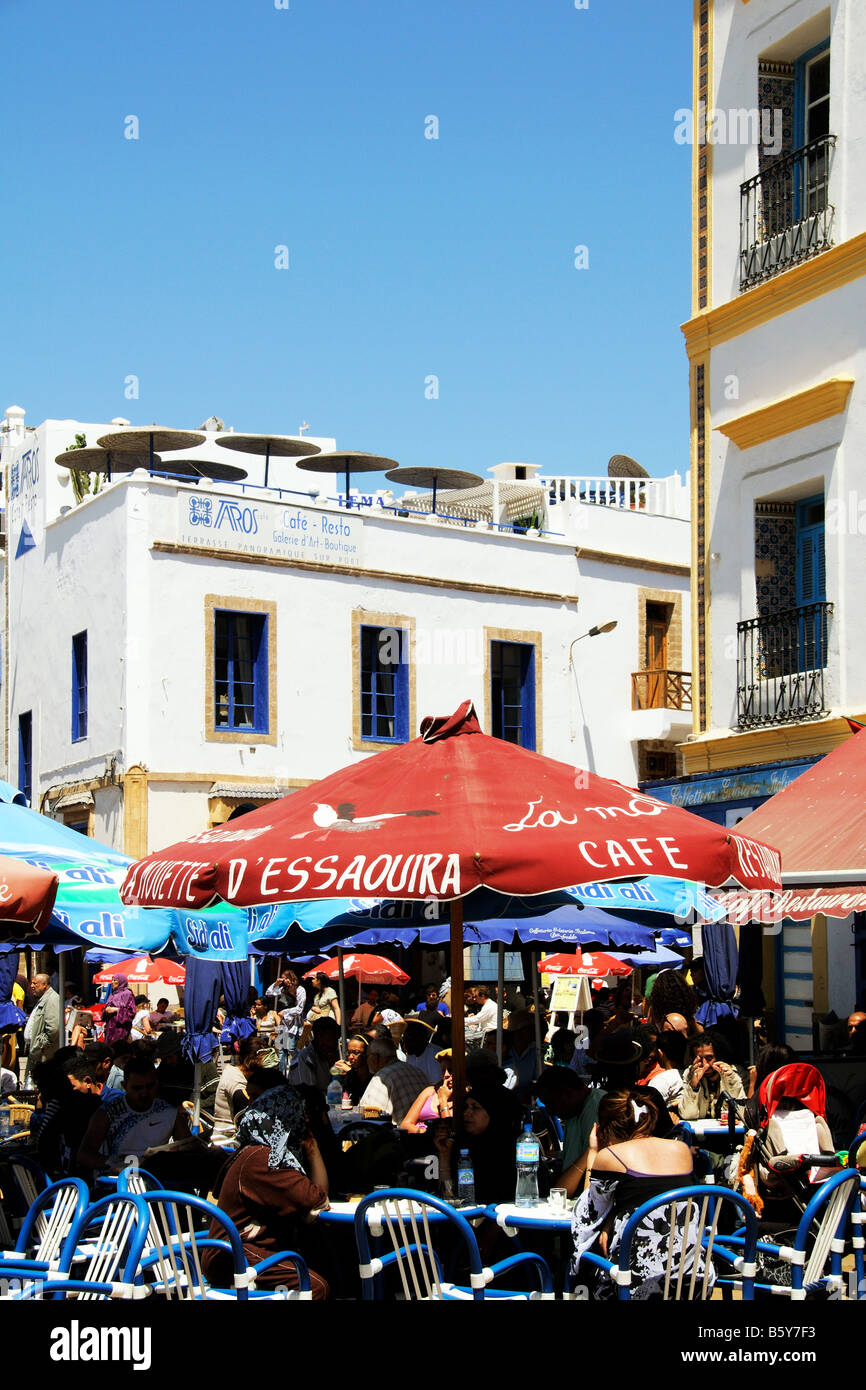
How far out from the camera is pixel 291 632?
29.0m

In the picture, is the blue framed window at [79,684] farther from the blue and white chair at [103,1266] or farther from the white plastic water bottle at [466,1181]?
the blue and white chair at [103,1266]

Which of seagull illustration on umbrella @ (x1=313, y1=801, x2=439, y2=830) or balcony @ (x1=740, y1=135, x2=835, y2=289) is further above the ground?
balcony @ (x1=740, y1=135, x2=835, y2=289)

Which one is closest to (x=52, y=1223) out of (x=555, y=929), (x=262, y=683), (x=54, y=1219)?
(x=54, y=1219)

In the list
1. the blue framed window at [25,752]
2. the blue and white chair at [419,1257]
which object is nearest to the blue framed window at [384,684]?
the blue framed window at [25,752]

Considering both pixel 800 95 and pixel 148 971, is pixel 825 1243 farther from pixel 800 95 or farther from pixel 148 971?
pixel 800 95

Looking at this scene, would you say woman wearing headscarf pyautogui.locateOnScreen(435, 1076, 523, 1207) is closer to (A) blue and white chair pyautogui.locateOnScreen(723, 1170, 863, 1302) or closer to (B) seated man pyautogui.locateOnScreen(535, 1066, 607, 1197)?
(B) seated man pyautogui.locateOnScreen(535, 1066, 607, 1197)

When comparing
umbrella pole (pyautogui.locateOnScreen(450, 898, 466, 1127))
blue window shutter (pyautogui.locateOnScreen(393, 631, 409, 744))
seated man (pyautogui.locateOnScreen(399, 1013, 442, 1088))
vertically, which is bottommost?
seated man (pyautogui.locateOnScreen(399, 1013, 442, 1088))

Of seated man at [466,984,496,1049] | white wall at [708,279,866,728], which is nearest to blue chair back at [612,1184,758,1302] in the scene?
white wall at [708,279,866,728]

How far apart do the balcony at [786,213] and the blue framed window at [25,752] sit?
60.9ft

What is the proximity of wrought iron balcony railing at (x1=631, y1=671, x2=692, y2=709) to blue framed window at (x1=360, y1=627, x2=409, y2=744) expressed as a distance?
198 inches

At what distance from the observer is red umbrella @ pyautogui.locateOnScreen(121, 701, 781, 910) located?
23.2 ft

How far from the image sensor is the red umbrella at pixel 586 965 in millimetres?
18156
